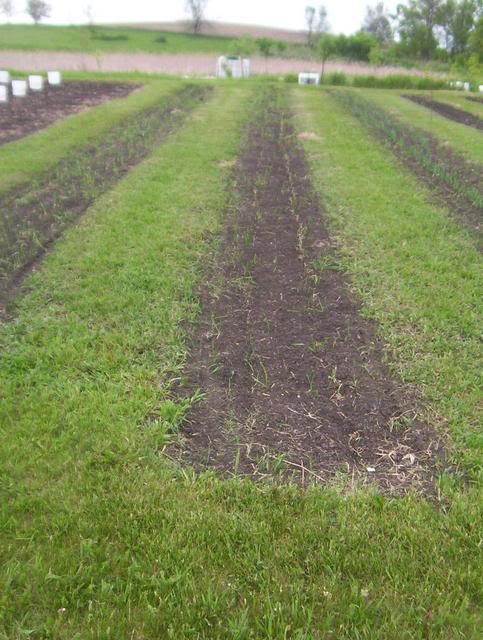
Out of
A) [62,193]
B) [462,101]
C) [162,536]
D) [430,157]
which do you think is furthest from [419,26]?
[162,536]

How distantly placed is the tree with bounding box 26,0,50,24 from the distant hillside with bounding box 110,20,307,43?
14892mm

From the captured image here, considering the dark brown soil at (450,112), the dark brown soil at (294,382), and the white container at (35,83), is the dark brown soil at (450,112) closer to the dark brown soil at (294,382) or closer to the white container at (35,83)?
the dark brown soil at (294,382)

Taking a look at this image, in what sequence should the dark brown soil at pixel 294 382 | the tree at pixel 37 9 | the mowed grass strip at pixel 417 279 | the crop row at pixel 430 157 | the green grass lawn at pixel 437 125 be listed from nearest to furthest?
the dark brown soil at pixel 294 382 → the mowed grass strip at pixel 417 279 → the crop row at pixel 430 157 → the green grass lawn at pixel 437 125 → the tree at pixel 37 9

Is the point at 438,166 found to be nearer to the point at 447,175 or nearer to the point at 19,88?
the point at 447,175

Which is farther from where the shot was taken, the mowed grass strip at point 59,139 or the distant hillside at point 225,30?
the distant hillside at point 225,30

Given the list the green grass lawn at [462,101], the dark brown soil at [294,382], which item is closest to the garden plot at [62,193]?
the dark brown soil at [294,382]

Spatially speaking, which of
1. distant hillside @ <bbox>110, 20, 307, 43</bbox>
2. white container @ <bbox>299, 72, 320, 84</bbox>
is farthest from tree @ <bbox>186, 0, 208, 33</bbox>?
white container @ <bbox>299, 72, 320, 84</bbox>

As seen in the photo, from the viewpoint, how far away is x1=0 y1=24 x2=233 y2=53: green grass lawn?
40.6 m

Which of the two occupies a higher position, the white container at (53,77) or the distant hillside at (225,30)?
the distant hillside at (225,30)

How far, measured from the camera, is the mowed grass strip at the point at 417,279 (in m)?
3.69

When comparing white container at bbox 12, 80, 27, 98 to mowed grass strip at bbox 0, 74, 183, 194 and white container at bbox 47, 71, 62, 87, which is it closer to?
white container at bbox 47, 71, 62, 87

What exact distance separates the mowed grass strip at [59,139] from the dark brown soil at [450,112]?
373 inches

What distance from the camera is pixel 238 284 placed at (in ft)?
16.9

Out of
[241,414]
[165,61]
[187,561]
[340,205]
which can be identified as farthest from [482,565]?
[165,61]
